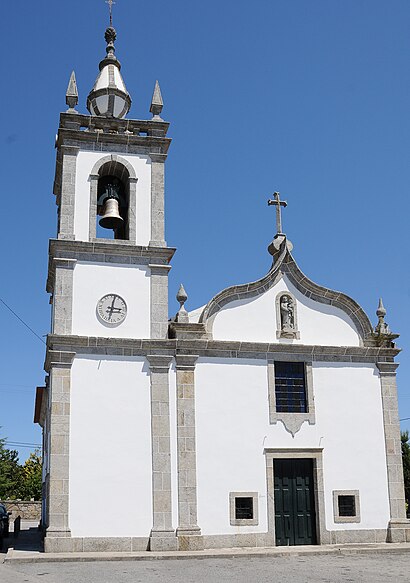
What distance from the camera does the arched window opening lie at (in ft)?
63.4

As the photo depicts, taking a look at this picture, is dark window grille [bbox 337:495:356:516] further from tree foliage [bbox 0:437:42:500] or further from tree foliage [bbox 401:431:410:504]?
tree foliage [bbox 0:437:42:500]

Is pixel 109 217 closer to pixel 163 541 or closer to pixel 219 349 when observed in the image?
pixel 219 349

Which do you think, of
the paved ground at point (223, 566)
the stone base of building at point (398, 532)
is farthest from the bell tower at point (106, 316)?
the stone base of building at point (398, 532)

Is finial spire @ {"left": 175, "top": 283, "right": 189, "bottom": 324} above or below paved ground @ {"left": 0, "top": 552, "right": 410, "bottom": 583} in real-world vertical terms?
above

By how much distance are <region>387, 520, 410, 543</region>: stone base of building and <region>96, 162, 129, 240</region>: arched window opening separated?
10.2 meters

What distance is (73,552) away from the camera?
1614 centimetres

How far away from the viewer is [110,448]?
17.1m

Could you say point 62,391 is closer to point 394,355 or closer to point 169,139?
point 169,139

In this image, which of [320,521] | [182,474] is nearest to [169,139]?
[182,474]

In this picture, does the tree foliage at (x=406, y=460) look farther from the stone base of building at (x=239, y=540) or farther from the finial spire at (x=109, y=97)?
the finial spire at (x=109, y=97)

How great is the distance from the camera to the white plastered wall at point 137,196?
18.7 meters

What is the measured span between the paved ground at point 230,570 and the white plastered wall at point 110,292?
5.53 metres

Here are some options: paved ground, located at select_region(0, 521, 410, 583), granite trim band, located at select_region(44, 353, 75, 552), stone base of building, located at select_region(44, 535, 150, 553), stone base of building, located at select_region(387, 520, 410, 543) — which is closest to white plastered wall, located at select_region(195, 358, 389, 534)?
stone base of building, located at select_region(387, 520, 410, 543)

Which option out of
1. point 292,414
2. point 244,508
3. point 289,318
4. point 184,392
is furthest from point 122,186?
point 244,508
